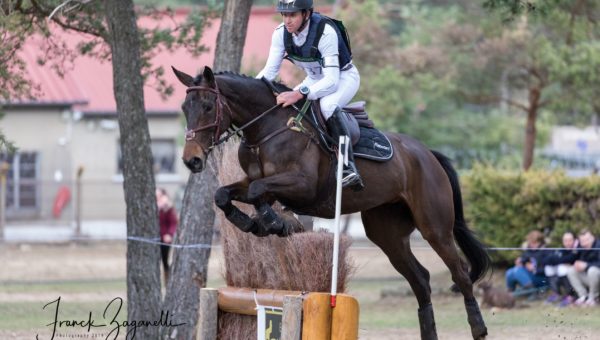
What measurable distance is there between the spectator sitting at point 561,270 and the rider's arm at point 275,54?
7.08 m

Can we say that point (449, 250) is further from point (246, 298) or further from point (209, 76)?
point (209, 76)

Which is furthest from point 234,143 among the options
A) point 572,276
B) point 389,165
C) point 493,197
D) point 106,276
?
point 106,276

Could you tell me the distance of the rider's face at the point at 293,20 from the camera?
8.72 m

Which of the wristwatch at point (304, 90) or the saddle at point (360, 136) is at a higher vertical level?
the wristwatch at point (304, 90)

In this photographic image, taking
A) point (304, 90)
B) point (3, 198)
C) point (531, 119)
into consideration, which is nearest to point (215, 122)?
point (304, 90)

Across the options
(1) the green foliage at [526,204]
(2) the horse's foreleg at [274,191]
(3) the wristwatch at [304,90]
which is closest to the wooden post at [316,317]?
(2) the horse's foreleg at [274,191]

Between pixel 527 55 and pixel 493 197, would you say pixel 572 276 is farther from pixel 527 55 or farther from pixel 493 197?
pixel 527 55

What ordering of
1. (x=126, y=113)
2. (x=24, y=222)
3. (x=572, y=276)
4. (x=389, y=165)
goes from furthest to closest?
(x=24, y=222) < (x=572, y=276) < (x=126, y=113) < (x=389, y=165)

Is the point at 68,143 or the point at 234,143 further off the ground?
the point at 234,143

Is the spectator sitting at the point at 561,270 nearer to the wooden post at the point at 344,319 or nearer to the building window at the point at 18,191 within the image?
the wooden post at the point at 344,319

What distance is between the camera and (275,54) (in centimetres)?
907

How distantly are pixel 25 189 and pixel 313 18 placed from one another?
24174 mm

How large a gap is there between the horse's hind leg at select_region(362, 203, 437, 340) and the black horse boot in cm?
107

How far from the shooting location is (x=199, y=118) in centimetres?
845
